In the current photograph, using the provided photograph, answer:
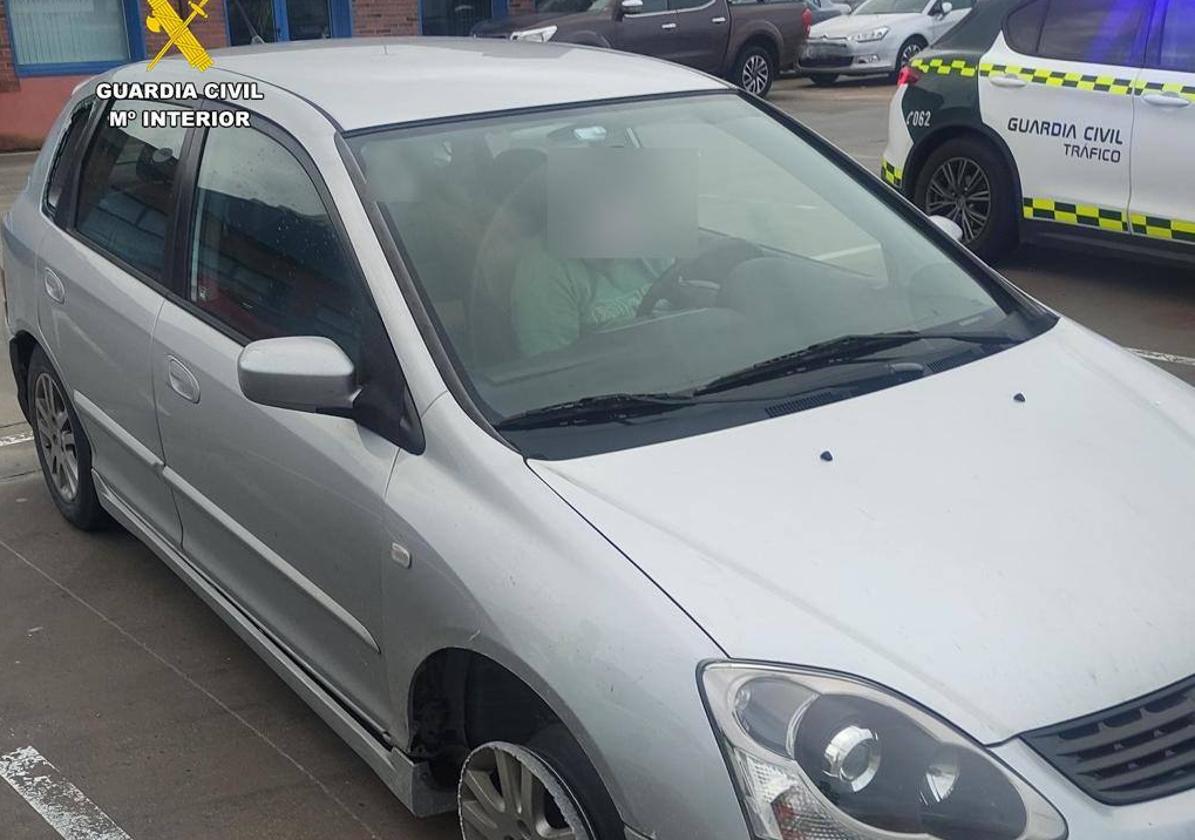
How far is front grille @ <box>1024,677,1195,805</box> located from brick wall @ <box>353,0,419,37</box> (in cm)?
1629

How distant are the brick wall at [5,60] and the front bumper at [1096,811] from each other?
1484cm

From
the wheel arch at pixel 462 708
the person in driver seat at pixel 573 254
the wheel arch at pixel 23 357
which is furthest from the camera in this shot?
the wheel arch at pixel 23 357

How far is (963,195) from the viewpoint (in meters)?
7.90

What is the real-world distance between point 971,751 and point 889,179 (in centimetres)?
673

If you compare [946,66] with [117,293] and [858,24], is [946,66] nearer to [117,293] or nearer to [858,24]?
[117,293]

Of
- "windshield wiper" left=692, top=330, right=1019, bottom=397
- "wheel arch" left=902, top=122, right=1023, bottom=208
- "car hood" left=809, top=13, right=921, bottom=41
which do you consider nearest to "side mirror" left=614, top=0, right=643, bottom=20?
"car hood" left=809, top=13, right=921, bottom=41

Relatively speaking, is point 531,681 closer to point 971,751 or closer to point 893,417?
point 971,751

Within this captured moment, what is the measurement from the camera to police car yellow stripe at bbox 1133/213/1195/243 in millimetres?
6762

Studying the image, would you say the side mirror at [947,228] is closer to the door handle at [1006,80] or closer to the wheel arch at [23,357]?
the wheel arch at [23,357]

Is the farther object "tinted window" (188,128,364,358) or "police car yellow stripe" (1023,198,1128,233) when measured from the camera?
"police car yellow stripe" (1023,198,1128,233)

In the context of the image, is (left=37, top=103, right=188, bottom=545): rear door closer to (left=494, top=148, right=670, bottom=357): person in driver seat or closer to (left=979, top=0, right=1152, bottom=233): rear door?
(left=494, top=148, right=670, bottom=357): person in driver seat

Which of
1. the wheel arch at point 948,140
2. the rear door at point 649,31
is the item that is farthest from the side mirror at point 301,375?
the rear door at point 649,31

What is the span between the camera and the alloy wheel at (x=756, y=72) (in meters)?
17.9

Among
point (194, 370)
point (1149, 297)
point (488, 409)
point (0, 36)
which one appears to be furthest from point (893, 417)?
point (0, 36)
